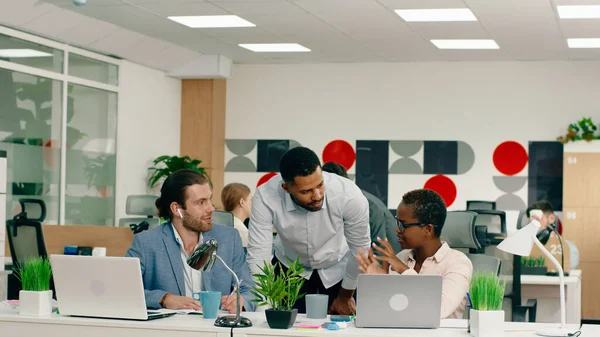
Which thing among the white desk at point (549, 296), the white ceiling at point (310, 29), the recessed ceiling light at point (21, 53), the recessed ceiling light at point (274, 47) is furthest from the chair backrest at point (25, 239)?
the recessed ceiling light at point (274, 47)

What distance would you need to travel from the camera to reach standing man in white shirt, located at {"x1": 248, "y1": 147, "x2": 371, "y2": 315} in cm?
417

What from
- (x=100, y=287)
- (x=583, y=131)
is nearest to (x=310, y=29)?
(x=583, y=131)

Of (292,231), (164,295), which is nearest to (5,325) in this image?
(164,295)

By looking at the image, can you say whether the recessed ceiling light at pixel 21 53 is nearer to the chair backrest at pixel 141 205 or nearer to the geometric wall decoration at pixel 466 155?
the chair backrest at pixel 141 205

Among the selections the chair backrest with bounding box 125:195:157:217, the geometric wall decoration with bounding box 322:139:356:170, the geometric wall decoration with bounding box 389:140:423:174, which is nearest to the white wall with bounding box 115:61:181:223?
the chair backrest with bounding box 125:195:157:217

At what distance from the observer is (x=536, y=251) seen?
7.64 metres

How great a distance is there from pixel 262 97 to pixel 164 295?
8.64 m

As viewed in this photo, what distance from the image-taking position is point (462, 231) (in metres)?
5.58

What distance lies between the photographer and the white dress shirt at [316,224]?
167 inches

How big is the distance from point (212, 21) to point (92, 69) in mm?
1705

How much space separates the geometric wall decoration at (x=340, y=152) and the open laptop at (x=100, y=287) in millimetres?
8647

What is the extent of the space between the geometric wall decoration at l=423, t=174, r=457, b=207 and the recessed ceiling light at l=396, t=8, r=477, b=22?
3.22 meters

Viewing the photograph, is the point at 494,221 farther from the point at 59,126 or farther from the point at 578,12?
the point at 59,126

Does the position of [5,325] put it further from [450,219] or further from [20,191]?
[20,191]
